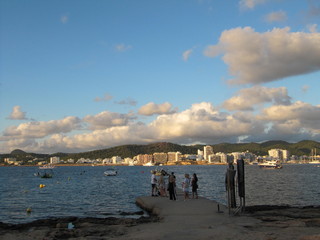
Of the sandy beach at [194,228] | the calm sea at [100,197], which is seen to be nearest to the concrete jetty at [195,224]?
the sandy beach at [194,228]

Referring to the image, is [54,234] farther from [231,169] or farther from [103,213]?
[103,213]

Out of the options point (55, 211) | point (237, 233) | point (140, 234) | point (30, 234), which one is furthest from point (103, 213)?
point (237, 233)

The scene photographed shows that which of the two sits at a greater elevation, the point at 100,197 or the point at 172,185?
the point at 172,185

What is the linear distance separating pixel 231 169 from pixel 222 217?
2.46 metres

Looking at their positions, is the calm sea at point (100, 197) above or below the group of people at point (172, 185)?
below

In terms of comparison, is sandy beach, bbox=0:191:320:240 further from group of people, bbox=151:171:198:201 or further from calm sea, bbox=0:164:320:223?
calm sea, bbox=0:164:320:223

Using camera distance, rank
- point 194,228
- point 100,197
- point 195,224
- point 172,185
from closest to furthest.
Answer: point 194,228 < point 195,224 < point 172,185 < point 100,197

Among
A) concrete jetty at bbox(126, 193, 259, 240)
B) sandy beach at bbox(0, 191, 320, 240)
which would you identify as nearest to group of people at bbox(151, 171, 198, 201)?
concrete jetty at bbox(126, 193, 259, 240)

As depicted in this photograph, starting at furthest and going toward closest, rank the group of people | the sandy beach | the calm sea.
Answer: the calm sea, the group of people, the sandy beach

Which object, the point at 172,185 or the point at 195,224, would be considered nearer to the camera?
the point at 195,224

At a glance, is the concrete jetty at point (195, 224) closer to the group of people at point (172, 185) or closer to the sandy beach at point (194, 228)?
the sandy beach at point (194, 228)

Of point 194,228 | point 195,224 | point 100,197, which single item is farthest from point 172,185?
point 100,197

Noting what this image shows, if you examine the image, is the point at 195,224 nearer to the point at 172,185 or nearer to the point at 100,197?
the point at 172,185

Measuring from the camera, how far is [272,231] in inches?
538
